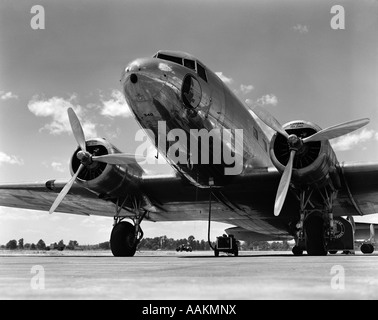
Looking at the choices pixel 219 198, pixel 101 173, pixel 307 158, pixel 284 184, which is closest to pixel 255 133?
pixel 219 198

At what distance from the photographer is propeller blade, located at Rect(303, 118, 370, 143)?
36.4ft

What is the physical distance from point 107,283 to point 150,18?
4708mm

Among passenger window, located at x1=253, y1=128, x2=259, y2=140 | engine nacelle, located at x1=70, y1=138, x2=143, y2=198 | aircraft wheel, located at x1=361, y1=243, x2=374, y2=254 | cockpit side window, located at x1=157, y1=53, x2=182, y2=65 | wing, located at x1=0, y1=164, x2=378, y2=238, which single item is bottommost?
aircraft wheel, located at x1=361, y1=243, x2=374, y2=254

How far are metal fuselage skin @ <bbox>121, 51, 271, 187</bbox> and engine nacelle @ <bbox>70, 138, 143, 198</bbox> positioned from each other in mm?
2112

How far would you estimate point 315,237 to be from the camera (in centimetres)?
1173

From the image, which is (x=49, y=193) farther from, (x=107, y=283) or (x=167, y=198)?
(x=107, y=283)

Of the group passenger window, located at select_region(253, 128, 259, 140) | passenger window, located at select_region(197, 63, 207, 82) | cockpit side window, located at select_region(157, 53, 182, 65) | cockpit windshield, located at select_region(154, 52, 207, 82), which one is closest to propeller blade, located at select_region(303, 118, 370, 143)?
passenger window, located at select_region(253, 128, 259, 140)

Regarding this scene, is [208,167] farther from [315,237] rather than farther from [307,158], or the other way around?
[315,237]

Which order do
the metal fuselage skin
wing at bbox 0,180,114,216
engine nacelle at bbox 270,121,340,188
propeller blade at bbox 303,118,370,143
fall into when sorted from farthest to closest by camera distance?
wing at bbox 0,180,114,216 → engine nacelle at bbox 270,121,340,188 → propeller blade at bbox 303,118,370,143 → the metal fuselage skin

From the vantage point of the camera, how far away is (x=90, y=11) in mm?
6707

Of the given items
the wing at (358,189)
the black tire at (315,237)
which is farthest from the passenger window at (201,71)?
the black tire at (315,237)

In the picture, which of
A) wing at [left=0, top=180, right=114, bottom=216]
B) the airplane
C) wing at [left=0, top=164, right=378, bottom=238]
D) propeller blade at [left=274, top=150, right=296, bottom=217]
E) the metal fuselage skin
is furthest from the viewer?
wing at [left=0, top=180, right=114, bottom=216]

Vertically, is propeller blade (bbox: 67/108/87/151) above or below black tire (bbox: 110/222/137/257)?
above

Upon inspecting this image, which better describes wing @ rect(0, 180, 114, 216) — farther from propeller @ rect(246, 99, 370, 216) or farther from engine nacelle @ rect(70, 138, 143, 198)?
propeller @ rect(246, 99, 370, 216)
